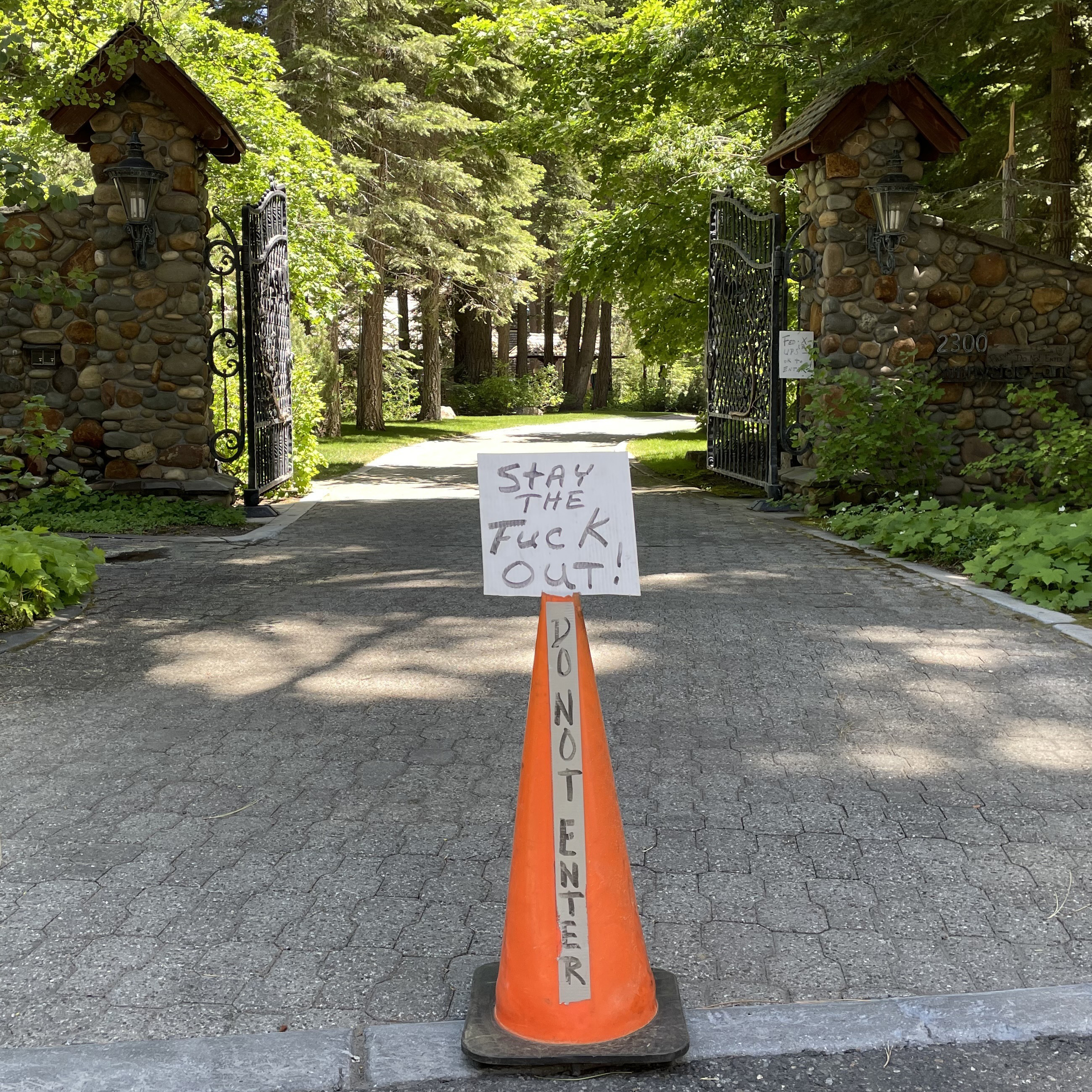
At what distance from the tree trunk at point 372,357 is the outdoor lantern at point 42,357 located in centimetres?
1334

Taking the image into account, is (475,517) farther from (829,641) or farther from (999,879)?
(999,879)

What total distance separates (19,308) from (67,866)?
8.42m

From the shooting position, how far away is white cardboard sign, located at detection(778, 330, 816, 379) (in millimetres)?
11164

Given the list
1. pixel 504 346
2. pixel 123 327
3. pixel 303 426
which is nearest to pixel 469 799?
pixel 123 327

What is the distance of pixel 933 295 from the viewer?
11.0 m

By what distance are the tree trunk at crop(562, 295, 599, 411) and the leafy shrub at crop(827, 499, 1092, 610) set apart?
32.1m

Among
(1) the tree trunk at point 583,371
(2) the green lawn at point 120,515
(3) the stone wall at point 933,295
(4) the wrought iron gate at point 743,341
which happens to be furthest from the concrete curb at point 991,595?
(1) the tree trunk at point 583,371

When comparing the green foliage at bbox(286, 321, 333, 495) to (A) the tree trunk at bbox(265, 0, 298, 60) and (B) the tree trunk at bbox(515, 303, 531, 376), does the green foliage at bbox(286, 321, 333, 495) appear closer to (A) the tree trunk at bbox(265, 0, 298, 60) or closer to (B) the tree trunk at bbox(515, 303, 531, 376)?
(A) the tree trunk at bbox(265, 0, 298, 60)

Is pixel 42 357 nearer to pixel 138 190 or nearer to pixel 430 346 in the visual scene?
pixel 138 190

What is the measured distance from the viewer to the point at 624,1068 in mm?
2551

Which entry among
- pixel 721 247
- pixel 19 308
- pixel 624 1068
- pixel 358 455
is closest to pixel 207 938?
pixel 624 1068

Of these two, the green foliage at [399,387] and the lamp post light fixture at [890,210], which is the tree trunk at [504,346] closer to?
the green foliage at [399,387]

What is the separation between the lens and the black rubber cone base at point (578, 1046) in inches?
99.2

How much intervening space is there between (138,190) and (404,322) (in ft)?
93.3
